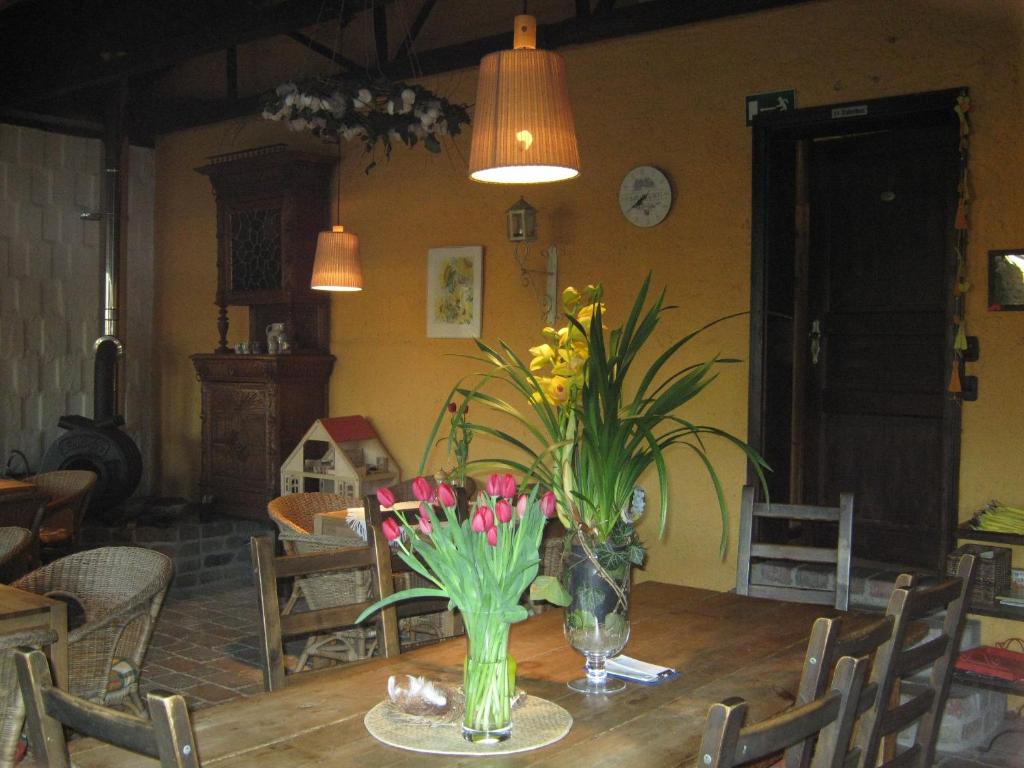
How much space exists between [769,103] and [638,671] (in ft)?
12.3

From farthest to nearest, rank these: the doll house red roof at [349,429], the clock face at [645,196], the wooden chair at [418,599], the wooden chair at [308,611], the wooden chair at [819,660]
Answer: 1. the doll house red roof at [349,429]
2. the clock face at [645,196]
3. the wooden chair at [418,599]
4. the wooden chair at [308,611]
5. the wooden chair at [819,660]

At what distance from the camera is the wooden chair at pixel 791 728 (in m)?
1.42

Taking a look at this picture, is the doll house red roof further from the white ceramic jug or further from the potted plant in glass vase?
the potted plant in glass vase

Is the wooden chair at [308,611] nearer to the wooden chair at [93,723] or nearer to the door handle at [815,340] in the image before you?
the wooden chair at [93,723]

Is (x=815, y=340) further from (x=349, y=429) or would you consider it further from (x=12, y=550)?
(x=12, y=550)

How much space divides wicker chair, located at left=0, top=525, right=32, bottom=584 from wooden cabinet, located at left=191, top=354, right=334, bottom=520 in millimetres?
2951

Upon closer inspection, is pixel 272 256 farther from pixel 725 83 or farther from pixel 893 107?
pixel 893 107

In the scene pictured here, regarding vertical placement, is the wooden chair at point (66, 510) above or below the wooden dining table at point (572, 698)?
below

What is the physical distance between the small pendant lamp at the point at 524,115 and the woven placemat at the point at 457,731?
1253mm

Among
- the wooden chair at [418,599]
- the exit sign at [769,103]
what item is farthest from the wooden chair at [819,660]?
the exit sign at [769,103]

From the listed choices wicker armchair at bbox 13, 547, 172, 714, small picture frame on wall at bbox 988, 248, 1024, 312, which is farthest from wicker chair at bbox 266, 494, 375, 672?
small picture frame on wall at bbox 988, 248, 1024, 312

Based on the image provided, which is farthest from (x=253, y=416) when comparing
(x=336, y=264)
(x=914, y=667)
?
(x=914, y=667)

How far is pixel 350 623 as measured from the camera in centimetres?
285

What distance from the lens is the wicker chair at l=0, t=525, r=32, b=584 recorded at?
4.16 metres
